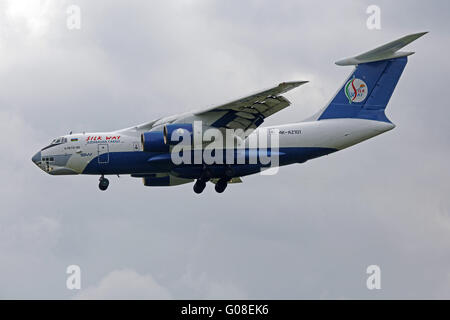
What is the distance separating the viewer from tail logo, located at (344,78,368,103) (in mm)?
38188

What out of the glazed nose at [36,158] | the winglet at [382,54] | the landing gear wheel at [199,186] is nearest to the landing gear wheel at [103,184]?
the glazed nose at [36,158]

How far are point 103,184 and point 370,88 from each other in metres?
9.64

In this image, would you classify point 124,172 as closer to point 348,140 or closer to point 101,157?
point 101,157

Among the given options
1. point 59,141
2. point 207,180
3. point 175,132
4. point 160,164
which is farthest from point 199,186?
point 59,141

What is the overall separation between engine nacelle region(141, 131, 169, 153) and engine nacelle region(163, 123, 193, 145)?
0.18 metres

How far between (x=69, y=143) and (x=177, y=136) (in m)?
3.96

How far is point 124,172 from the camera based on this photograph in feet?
123

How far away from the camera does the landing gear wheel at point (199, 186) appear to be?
3784cm

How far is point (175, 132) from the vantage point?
118ft

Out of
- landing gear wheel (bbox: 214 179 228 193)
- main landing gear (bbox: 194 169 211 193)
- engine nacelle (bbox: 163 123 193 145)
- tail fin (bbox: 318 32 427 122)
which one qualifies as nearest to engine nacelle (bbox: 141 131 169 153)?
engine nacelle (bbox: 163 123 193 145)

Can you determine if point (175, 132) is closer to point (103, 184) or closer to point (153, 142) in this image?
point (153, 142)
